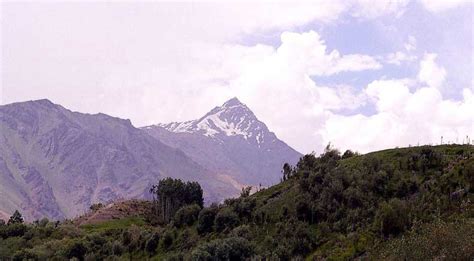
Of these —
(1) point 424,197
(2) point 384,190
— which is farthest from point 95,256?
(1) point 424,197

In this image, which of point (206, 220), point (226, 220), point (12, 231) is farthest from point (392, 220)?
point (12, 231)

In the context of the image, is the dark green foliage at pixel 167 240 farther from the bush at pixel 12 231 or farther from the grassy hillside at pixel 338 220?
the bush at pixel 12 231

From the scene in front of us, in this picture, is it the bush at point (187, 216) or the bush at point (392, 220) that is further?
the bush at point (187, 216)

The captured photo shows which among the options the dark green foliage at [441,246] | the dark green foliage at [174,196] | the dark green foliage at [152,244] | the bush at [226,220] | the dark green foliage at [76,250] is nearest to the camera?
the dark green foliage at [441,246]

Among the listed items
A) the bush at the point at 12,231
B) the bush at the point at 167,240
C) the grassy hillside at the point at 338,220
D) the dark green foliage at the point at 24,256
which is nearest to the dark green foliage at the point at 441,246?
the grassy hillside at the point at 338,220

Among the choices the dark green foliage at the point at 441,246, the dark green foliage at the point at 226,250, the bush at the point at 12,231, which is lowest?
the dark green foliage at the point at 226,250

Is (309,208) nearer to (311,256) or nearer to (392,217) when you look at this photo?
(311,256)

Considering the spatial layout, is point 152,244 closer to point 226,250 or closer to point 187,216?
point 187,216

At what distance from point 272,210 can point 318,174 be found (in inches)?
321

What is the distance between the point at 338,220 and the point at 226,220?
803 inches

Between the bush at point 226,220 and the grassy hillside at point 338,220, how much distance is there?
0.14 metres

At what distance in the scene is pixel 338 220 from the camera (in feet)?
187

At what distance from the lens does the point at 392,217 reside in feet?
151

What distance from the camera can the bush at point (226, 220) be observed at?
7146 centimetres
